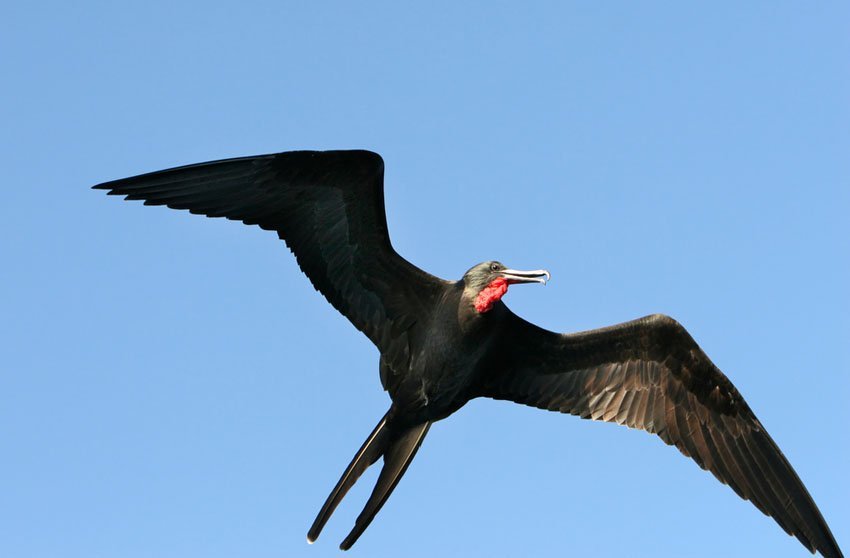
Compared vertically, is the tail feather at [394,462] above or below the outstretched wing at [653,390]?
below

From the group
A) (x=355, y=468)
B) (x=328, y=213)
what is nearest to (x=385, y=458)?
(x=355, y=468)

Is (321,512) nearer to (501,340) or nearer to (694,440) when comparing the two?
(501,340)

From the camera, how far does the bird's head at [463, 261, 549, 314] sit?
290 inches

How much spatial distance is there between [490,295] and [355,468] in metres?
1.41

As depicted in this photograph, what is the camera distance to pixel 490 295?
24.2 feet

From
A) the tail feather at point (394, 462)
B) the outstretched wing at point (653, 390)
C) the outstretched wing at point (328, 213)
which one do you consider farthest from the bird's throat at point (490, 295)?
the tail feather at point (394, 462)

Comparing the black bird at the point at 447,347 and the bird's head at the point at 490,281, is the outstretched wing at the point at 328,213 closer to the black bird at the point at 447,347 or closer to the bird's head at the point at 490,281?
the black bird at the point at 447,347

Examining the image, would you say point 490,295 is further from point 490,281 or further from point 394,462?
point 394,462

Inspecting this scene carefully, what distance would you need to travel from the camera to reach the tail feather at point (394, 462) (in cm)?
759

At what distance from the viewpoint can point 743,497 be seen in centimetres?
802

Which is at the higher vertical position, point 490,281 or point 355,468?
point 490,281

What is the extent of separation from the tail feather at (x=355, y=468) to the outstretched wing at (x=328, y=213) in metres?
0.49

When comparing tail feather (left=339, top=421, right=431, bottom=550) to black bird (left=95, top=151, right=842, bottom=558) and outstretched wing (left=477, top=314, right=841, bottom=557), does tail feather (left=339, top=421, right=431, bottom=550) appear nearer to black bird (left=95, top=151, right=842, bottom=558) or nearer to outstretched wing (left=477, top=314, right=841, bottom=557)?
black bird (left=95, top=151, right=842, bottom=558)

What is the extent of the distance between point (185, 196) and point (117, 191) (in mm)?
420
